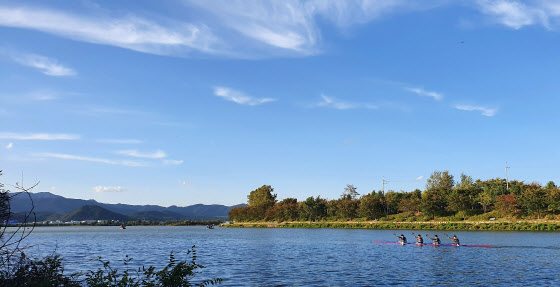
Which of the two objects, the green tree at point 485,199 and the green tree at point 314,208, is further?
the green tree at point 314,208

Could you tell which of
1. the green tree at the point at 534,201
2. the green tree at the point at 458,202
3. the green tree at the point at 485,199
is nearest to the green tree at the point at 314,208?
the green tree at the point at 458,202

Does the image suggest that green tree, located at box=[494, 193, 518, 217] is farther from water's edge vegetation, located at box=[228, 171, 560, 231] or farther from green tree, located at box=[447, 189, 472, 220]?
green tree, located at box=[447, 189, 472, 220]

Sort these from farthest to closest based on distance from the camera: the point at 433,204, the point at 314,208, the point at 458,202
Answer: the point at 314,208 < the point at 458,202 < the point at 433,204

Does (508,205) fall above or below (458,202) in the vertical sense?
below

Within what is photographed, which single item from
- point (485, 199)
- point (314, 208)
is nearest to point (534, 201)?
point (485, 199)

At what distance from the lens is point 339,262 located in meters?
45.7

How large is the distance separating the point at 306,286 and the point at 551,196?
100m

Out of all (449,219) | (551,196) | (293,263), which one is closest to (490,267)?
(293,263)

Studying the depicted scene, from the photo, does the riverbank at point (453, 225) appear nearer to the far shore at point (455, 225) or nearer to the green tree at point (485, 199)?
the far shore at point (455, 225)

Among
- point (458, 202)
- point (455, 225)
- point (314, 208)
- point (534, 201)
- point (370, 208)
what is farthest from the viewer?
point (314, 208)

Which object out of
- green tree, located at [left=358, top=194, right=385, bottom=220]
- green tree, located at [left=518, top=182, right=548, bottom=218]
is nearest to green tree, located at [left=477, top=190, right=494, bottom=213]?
green tree, located at [left=518, top=182, right=548, bottom=218]

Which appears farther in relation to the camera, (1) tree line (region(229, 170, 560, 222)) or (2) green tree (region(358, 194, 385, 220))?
(2) green tree (region(358, 194, 385, 220))

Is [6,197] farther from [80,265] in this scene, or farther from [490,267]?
[490,267]

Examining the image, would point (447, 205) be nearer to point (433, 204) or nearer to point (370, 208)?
point (433, 204)
